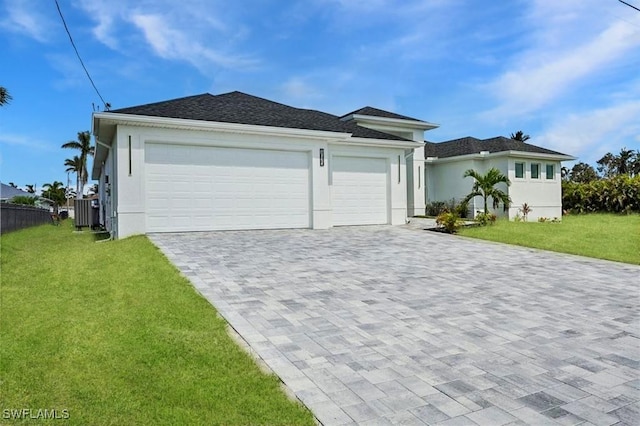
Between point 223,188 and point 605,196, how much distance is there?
2290cm

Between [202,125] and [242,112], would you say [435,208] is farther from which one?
[202,125]

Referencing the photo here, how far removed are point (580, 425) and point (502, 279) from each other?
4817 mm

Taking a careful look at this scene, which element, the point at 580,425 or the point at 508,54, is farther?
the point at 508,54

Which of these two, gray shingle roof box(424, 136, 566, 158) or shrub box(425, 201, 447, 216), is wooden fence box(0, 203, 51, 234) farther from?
gray shingle roof box(424, 136, 566, 158)

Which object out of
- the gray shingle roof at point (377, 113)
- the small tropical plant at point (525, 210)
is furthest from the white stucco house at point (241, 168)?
the small tropical plant at point (525, 210)

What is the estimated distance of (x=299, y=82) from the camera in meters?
18.2

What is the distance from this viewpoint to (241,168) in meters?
13.2

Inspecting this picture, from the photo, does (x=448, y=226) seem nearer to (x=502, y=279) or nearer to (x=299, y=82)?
(x=502, y=279)

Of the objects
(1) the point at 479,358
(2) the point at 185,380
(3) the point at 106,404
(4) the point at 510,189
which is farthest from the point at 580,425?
(4) the point at 510,189

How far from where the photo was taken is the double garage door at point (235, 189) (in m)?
12.1

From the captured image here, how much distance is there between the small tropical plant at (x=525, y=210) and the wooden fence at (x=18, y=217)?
24.2 metres

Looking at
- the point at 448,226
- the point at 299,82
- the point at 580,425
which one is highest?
the point at 299,82
